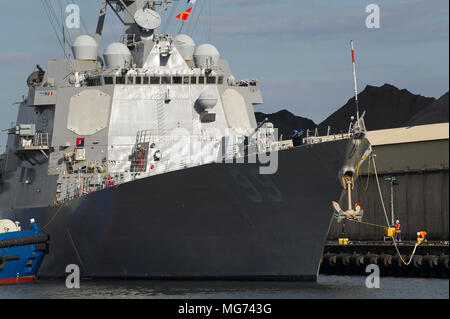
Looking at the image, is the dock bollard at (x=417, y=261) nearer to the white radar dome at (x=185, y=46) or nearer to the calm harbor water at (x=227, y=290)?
the calm harbor water at (x=227, y=290)

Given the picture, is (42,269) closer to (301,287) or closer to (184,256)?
(184,256)

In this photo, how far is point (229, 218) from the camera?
2800 cm

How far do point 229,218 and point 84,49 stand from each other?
35.7ft

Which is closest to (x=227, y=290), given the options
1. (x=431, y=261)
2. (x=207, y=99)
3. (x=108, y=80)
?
(x=207, y=99)

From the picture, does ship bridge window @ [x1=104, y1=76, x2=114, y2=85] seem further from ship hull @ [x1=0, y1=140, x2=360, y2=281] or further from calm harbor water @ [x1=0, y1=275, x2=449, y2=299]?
calm harbor water @ [x1=0, y1=275, x2=449, y2=299]

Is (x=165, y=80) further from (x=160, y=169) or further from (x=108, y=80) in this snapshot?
(x=160, y=169)

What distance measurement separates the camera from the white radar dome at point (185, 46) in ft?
115

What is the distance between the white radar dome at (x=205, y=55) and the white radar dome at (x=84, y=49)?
400 cm

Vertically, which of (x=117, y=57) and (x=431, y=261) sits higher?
(x=117, y=57)

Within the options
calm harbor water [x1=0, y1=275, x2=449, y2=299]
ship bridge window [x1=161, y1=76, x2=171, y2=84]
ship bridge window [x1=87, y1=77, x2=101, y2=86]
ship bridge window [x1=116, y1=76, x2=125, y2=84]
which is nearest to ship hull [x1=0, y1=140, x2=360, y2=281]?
calm harbor water [x1=0, y1=275, x2=449, y2=299]

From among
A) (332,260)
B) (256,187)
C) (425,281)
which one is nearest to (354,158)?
(256,187)

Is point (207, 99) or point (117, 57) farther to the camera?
point (117, 57)

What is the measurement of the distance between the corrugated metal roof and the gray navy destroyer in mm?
11397

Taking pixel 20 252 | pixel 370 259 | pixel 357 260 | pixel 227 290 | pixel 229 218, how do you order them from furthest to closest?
pixel 357 260 → pixel 370 259 → pixel 20 252 → pixel 229 218 → pixel 227 290
